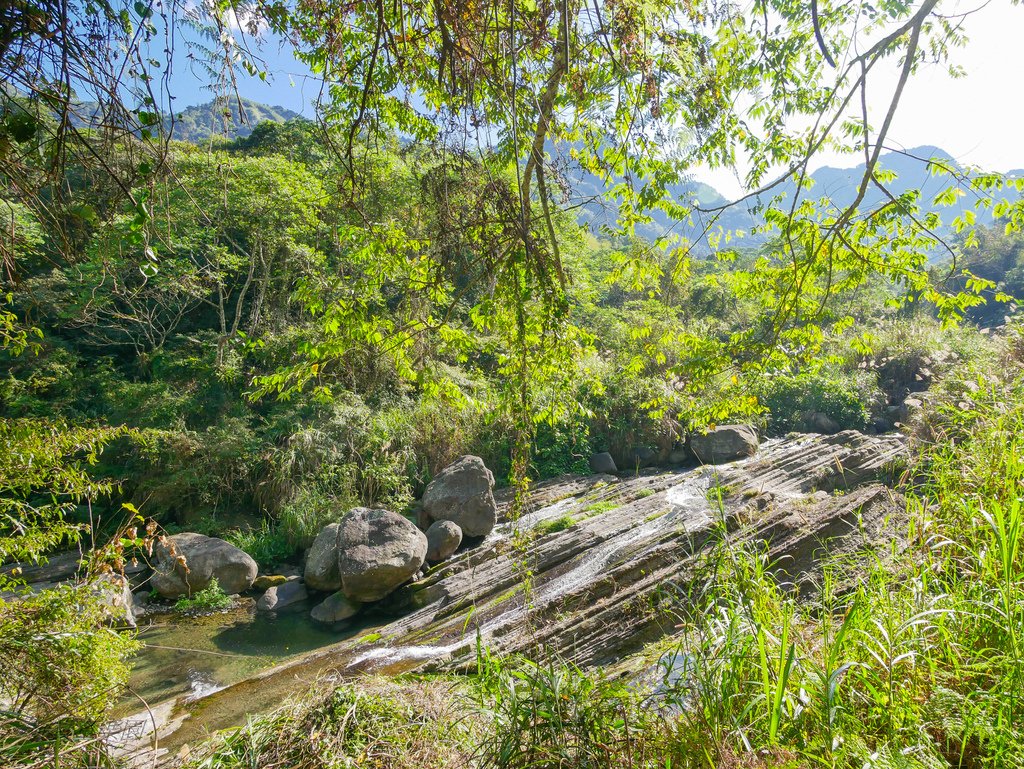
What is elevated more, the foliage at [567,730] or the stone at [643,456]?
the foliage at [567,730]

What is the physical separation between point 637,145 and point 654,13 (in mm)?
719

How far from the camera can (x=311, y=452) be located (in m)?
10.3

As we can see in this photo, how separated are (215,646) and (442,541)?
340 centimetres


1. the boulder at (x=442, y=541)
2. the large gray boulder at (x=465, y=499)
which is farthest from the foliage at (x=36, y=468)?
the large gray boulder at (x=465, y=499)

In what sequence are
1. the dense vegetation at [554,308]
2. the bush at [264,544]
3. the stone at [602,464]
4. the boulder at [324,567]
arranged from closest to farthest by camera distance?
the dense vegetation at [554,308], the boulder at [324,567], the bush at [264,544], the stone at [602,464]

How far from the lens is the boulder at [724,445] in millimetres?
12641

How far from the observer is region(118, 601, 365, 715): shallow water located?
550 cm

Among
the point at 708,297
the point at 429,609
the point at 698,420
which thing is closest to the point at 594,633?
the point at 698,420

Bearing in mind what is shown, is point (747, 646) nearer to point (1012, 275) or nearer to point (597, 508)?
point (597, 508)

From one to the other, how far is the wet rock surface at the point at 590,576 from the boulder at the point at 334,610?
547 mm

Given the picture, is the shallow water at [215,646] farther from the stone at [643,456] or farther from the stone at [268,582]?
the stone at [643,456]

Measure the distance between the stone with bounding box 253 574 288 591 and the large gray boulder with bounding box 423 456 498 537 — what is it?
2576 mm

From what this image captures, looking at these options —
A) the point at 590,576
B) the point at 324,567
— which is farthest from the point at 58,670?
the point at 324,567

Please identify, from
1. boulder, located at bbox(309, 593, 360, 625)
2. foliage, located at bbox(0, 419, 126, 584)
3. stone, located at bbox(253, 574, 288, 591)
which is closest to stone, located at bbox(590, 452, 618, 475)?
boulder, located at bbox(309, 593, 360, 625)
